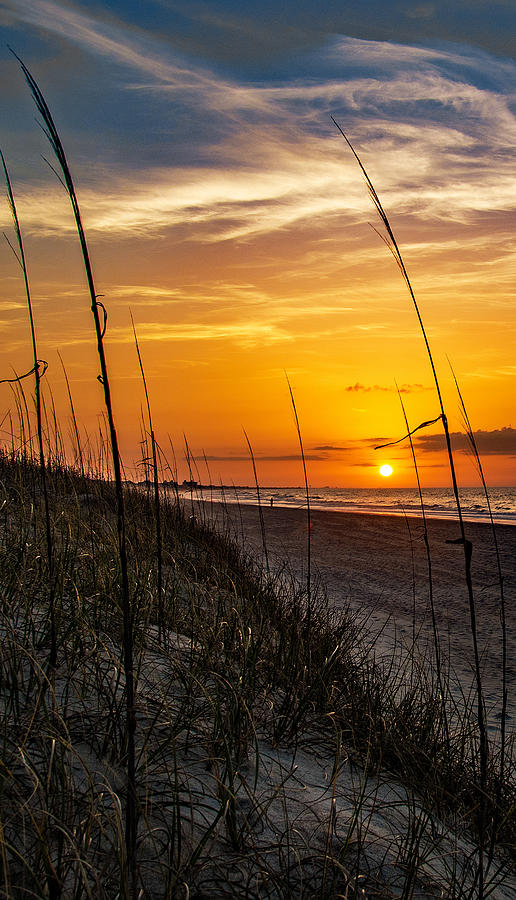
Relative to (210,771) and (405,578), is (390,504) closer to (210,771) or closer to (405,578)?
(405,578)

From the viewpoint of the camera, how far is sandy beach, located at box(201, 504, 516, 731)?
20.6 ft

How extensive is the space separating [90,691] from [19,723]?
394mm

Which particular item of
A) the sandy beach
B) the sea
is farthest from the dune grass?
the sea

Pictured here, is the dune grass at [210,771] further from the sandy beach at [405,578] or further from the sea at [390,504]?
the sea at [390,504]

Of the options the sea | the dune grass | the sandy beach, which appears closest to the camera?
the dune grass

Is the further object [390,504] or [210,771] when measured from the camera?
[390,504]

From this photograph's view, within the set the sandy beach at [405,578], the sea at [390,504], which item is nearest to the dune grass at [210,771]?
the sandy beach at [405,578]

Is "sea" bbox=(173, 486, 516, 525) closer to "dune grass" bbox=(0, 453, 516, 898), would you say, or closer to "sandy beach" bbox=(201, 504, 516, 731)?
"sandy beach" bbox=(201, 504, 516, 731)

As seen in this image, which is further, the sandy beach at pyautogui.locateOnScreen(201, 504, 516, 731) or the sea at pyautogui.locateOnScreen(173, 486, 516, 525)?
the sea at pyautogui.locateOnScreen(173, 486, 516, 525)

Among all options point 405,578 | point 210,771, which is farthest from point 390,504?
point 210,771

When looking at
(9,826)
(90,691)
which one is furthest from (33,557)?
(9,826)

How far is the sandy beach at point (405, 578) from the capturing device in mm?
6289

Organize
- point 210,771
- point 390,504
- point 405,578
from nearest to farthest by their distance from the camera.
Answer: point 210,771, point 405,578, point 390,504

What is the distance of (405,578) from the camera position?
33.8 ft
